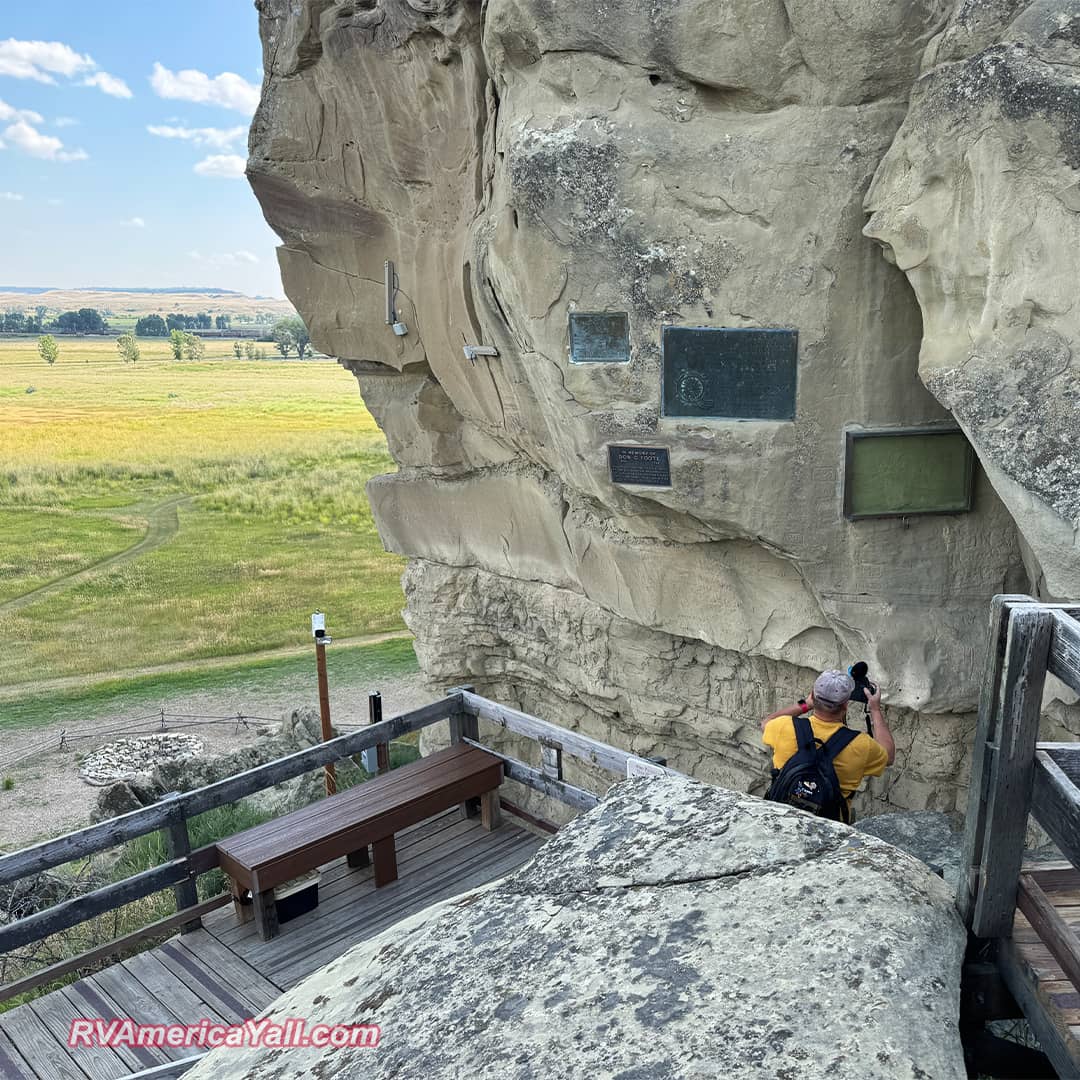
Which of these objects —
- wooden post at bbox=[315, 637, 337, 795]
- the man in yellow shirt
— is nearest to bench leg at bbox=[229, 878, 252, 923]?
the man in yellow shirt

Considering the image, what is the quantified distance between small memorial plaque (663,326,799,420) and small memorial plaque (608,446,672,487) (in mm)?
279

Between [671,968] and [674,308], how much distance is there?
4033 millimetres

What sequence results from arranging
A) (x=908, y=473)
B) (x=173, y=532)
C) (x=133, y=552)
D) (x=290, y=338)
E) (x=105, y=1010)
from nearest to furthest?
(x=105, y=1010) → (x=908, y=473) → (x=133, y=552) → (x=173, y=532) → (x=290, y=338)

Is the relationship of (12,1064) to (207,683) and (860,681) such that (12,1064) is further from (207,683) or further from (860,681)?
(207,683)

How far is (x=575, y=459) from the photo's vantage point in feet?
21.4

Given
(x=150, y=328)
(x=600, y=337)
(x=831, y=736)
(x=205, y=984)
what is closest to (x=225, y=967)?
(x=205, y=984)

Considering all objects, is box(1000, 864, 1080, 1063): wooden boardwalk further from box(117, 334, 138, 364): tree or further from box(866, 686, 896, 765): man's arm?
box(117, 334, 138, 364): tree

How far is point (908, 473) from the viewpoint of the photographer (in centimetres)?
560

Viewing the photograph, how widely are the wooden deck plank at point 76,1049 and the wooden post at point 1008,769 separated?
11.6 ft

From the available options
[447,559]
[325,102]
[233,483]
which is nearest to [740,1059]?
[447,559]

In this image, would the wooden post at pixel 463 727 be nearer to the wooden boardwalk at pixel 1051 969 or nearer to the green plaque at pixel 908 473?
the green plaque at pixel 908 473

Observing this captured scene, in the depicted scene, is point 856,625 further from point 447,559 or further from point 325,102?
point 325,102

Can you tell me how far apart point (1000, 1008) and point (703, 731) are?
448 cm

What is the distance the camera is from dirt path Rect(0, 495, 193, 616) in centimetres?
1731
